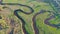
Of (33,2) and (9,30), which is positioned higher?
(33,2)

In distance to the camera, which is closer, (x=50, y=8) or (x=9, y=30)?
(x=9, y=30)

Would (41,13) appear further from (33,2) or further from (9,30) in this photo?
(9,30)

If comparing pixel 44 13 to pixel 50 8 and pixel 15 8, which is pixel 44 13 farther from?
pixel 15 8

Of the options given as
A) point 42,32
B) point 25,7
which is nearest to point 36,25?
point 42,32

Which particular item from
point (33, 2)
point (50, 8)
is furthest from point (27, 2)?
point (50, 8)

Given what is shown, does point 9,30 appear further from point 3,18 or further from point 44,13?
point 44,13

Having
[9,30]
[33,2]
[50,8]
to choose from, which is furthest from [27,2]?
[9,30]

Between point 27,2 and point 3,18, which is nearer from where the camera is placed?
point 3,18

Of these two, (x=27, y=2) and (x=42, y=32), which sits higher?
(x=27, y=2)
